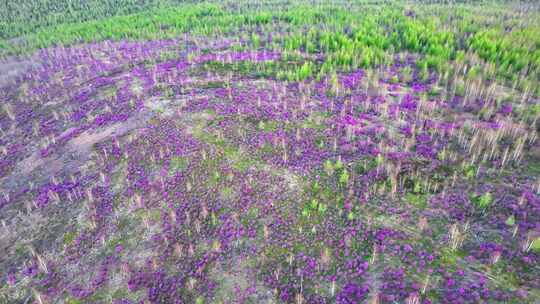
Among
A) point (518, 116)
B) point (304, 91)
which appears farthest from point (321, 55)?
point (518, 116)

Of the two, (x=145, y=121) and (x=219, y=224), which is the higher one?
(x=145, y=121)

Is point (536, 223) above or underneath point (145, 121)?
underneath

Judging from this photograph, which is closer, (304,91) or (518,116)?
(518,116)

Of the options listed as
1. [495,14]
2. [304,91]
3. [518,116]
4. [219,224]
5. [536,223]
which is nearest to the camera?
[536,223]

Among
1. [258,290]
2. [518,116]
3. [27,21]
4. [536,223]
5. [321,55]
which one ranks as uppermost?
[27,21]

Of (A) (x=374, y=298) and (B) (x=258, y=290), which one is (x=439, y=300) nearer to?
(A) (x=374, y=298)

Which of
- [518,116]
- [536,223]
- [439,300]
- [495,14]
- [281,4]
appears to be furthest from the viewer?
[281,4]

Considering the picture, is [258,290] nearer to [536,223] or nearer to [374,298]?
[374,298]

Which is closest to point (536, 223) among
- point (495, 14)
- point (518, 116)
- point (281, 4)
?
point (518, 116)

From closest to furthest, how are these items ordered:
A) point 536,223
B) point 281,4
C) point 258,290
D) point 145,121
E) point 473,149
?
point 258,290 → point 536,223 → point 473,149 → point 145,121 → point 281,4
